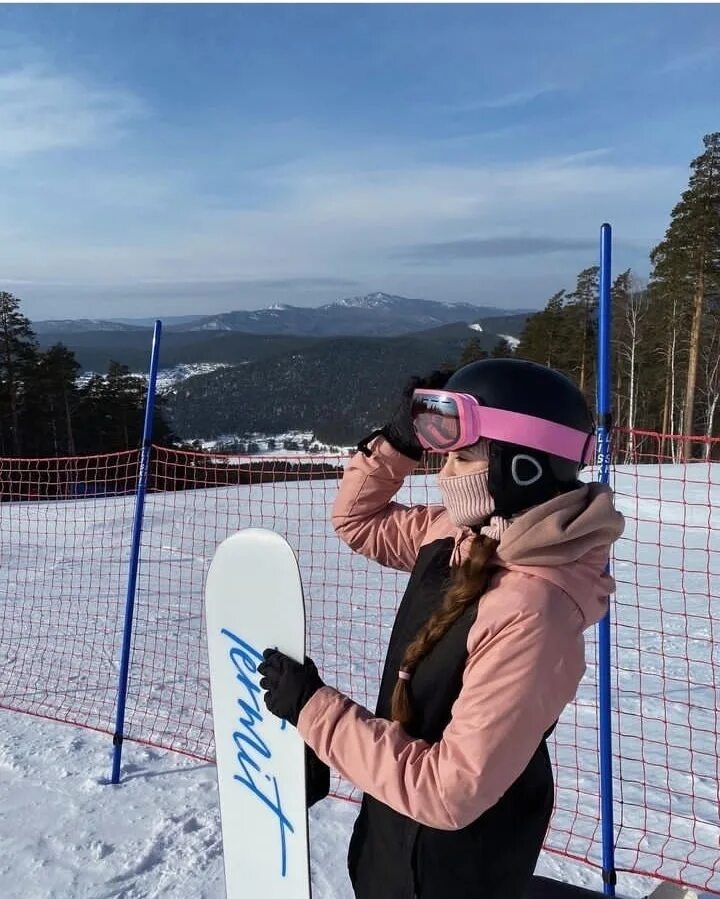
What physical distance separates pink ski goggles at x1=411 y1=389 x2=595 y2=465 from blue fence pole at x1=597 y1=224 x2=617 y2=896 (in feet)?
3.80

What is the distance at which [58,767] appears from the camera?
4023mm

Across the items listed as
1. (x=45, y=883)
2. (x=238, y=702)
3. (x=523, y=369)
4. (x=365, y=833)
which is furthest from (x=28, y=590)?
(x=523, y=369)

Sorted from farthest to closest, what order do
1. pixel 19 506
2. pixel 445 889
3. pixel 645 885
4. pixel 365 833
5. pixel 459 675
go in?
1. pixel 19 506
2. pixel 645 885
3. pixel 365 833
4. pixel 445 889
5. pixel 459 675

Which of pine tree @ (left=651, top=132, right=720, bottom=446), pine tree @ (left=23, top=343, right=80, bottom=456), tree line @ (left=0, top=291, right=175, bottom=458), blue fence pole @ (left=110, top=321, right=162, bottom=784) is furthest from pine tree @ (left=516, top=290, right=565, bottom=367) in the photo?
blue fence pole @ (left=110, top=321, right=162, bottom=784)

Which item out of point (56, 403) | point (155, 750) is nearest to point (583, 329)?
point (56, 403)

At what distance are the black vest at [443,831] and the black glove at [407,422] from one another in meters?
0.40

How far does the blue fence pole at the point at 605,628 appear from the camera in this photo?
2660 mm

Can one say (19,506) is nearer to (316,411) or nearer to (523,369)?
(523,369)

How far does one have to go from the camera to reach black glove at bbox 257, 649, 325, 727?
164 centimetres

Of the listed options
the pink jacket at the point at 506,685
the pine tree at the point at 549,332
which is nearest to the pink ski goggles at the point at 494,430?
the pink jacket at the point at 506,685

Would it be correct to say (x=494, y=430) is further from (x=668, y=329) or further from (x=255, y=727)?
(x=668, y=329)

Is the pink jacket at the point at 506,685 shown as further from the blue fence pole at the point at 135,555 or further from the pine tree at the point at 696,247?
the pine tree at the point at 696,247

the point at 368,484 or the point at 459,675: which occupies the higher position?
the point at 368,484

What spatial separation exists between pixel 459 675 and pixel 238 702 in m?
1.06
